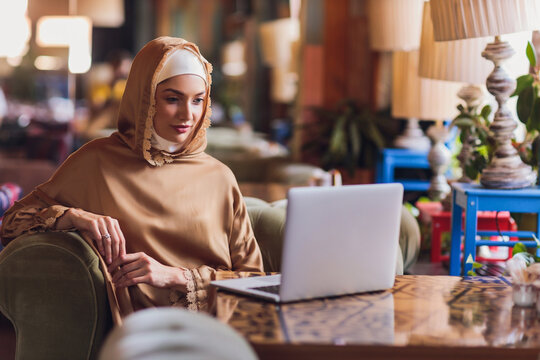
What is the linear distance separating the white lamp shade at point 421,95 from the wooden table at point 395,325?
2474 mm

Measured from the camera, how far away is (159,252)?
243 cm

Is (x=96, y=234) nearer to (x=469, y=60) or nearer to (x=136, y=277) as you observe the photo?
(x=136, y=277)

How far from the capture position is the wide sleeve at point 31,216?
2.37 metres

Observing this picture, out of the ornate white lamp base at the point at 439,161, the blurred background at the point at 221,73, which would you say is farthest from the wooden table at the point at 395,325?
the ornate white lamp base at the point at 439,161

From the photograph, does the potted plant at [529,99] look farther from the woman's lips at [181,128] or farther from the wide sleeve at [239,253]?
the woman's lips at [181,128]

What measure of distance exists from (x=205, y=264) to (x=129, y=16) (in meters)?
14.2

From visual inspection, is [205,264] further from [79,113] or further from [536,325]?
[79,113]

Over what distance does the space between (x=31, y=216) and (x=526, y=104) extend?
1855 millimetres

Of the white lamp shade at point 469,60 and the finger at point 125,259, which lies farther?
the white lamp shade at point 469,60

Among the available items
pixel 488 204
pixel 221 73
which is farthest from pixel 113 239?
pixel 221 73

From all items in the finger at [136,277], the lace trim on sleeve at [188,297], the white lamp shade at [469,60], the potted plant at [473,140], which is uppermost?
the white lamp shade at [469,60]

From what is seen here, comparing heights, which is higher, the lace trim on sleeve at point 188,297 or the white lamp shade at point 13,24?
the white lamp shade at point 13,24

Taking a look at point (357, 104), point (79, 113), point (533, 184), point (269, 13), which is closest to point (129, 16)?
point (79, 113)

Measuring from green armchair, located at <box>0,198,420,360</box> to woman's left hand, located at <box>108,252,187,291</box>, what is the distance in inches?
3.1
